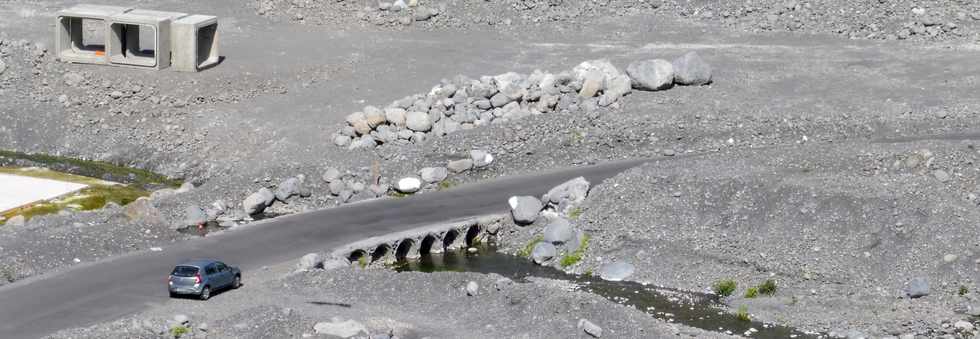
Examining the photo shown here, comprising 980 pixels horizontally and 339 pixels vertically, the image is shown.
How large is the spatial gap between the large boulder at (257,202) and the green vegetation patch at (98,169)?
901 centimetres

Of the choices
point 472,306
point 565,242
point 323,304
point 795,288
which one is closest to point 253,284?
point 323,304

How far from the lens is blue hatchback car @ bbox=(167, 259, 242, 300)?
49.4 metres

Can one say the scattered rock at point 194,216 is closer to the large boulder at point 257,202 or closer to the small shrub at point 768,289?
the large boulder at point 257,202

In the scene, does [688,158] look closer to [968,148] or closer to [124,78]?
[968,148]

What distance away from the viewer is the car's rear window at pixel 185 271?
49594mm

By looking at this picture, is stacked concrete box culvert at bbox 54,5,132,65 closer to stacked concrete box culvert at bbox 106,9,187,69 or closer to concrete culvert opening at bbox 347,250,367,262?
stacked concrete box culvert at bbox 106,9,187,69

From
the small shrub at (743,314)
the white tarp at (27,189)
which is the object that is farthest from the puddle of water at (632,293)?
the white tarp at (27,189)

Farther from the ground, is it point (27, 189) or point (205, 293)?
point (205, 293)

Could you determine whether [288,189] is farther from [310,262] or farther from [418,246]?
[310,262]

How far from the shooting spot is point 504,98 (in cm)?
7269

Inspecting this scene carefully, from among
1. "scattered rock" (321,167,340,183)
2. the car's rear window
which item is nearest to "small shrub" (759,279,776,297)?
the car's rear window

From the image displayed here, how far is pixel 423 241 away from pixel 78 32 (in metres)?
33.4

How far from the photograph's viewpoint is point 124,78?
8044cm

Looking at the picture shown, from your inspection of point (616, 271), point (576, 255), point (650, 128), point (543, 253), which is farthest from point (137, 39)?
point (616, 271)
